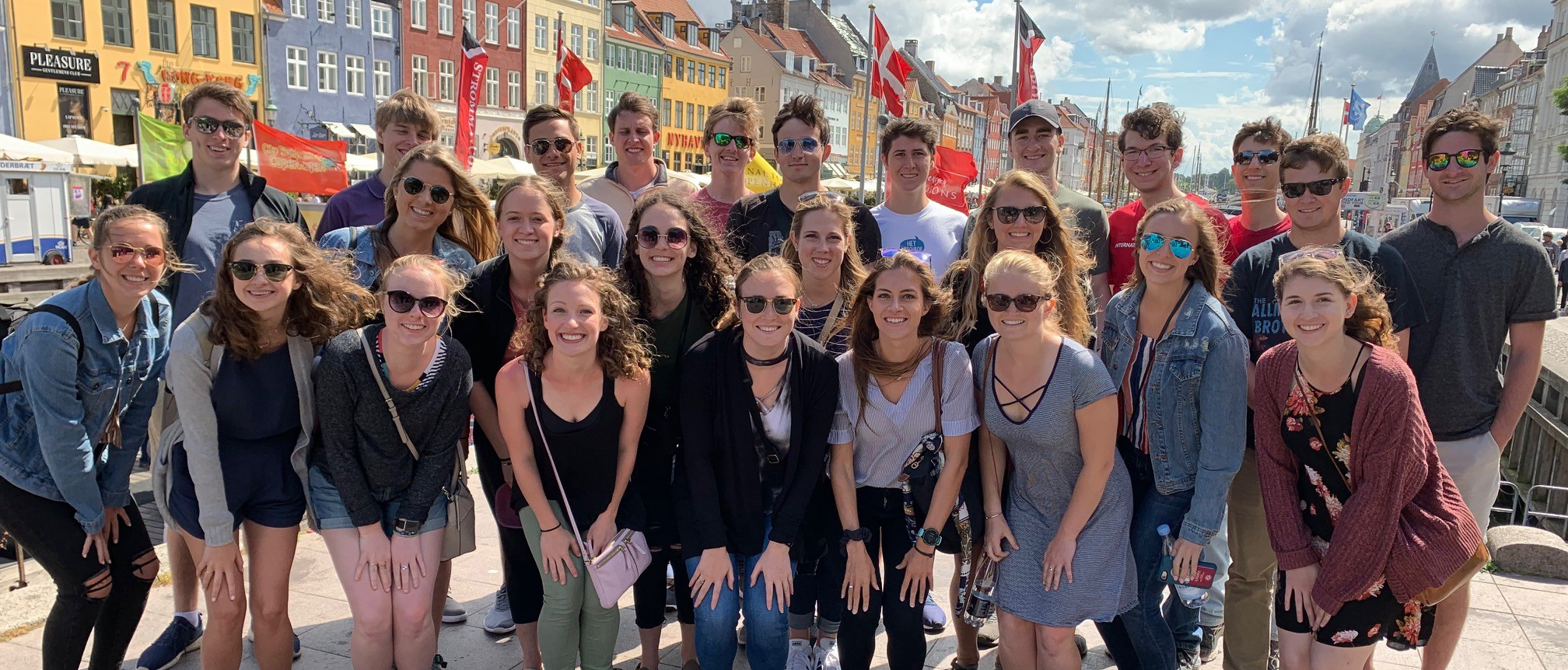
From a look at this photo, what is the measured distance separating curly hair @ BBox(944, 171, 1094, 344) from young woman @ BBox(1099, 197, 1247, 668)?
0.94 ft

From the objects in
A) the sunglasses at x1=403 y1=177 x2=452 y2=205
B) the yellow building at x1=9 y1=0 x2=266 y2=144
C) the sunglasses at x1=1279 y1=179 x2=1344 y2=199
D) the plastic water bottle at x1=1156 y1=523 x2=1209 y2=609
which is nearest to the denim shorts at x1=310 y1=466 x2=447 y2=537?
the sunglasses at x1=403 y1=177 x2=452 y2=205

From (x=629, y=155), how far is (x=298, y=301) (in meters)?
2.83

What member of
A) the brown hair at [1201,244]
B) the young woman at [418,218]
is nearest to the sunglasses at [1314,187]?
the brown hair at [1201,244]

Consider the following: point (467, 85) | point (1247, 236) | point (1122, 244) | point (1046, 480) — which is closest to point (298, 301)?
point (1046, 480)

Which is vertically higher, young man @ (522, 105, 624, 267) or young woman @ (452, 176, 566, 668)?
young man @ (522, 105, 624, 267)

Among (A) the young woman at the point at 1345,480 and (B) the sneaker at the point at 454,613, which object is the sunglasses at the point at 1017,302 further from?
(B) the sneaker at the point at 454,613

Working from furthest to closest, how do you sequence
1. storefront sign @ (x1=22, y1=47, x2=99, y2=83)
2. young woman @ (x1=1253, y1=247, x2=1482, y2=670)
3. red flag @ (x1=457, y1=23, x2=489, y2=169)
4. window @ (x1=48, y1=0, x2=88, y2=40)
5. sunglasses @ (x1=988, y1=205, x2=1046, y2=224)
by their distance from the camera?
window @ (x1=48, y1=0, x2=88, y2=40), storefront sign @ (x1=22, y1=47, x2=99, y2=83), red flag @ (x1=457, y1=23, x2=489, y2=169), sunglasses @ (x1=988, y1=205, x2=1046, y2=224), young woman @ (x1=1253, y1=247, x2=1482, y2=670)

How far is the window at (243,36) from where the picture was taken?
109 feet

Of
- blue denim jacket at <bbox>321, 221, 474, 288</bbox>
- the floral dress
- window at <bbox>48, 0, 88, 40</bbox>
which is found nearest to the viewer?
the floral dress

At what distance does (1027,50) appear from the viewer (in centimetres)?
1730

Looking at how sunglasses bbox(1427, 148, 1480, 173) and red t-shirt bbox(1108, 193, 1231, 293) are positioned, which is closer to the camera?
sunglasses bbox(1427, 148, 1480, 173)

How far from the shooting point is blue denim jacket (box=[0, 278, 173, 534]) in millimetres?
3385

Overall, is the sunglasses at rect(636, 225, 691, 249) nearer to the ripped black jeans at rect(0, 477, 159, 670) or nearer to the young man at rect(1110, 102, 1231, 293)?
the ripped black jeans at rect(0, 477, 159, 670)

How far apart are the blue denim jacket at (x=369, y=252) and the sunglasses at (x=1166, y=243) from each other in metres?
3.07
